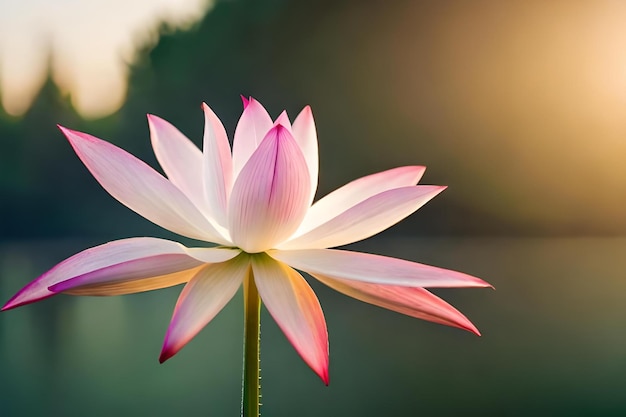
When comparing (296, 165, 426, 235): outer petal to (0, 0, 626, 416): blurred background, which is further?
(0, 0, 626, 416): blurred background

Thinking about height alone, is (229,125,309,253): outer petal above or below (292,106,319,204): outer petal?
below

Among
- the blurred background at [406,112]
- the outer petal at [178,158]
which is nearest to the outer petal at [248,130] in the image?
the outer petal at [178,158]

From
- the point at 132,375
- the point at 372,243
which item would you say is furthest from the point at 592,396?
the point at 372,243

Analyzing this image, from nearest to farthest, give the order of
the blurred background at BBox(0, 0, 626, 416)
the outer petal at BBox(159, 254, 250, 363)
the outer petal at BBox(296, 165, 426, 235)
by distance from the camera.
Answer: the outer petal at BBox(159, 254, 250, 363)
the outer petal at BBox(296, 165, 426, 235)
the blurred background at BBox(0, 0, 626, 416)

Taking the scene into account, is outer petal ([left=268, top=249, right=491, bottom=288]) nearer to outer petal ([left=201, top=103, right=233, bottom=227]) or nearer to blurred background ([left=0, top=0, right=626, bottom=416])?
outer petal ([left=201, top=103, right=233, bottom=227])

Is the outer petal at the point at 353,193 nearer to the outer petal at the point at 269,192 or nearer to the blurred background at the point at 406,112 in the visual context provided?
the outer petal at the point at 269,192

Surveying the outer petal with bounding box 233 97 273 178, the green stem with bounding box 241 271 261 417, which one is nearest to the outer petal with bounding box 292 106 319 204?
the outer petal with bounding box 233 97 273 178

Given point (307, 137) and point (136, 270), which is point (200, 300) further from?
point (307, 137)

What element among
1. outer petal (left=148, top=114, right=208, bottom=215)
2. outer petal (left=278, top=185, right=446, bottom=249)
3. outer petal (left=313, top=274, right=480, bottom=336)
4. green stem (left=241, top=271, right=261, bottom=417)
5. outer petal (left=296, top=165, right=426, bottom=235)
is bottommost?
green stem (left=241, top=271, right=261, bottom=417)
